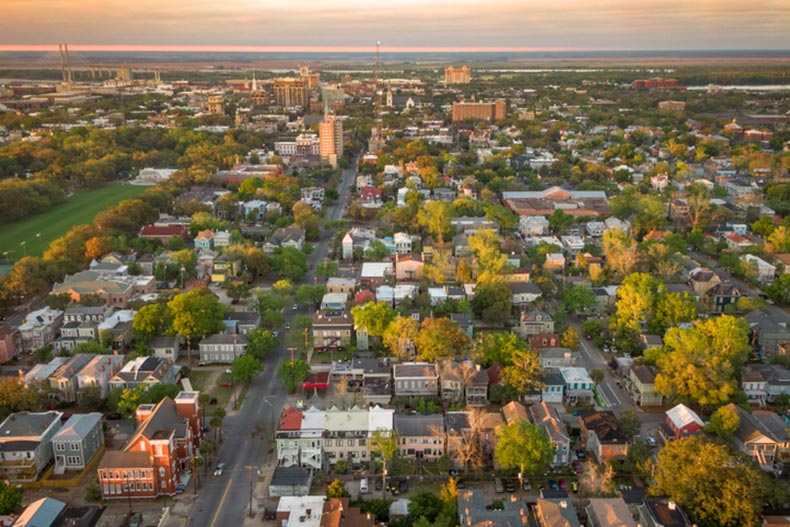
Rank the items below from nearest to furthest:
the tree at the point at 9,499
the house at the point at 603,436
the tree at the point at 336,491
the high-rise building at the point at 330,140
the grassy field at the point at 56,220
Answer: the tree at the point at 9,499 < the tree at the point at 336,491 < the house at the point at 603,436 < the grassy field at the point at 56,220 < the high-rise building at the point at 330,140

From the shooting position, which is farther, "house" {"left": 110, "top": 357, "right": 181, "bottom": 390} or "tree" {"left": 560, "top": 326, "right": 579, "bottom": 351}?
"tree" {"left": 560, "top": 326, "right": 579, "bottom": 351}

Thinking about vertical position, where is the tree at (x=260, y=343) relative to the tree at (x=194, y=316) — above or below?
below

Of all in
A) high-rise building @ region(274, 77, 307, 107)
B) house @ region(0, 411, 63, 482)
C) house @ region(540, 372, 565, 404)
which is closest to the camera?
house @ region(0, 411, 63, 482)

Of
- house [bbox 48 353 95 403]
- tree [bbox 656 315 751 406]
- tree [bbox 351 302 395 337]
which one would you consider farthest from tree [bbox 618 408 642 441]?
house [bbox 48 353 95 403]

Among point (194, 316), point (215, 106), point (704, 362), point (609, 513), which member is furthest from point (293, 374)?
point (215, 106)

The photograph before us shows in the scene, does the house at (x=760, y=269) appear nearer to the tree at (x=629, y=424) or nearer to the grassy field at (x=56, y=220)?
the tree at (x=629, y=424)

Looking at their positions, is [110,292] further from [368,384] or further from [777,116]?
[777,116]

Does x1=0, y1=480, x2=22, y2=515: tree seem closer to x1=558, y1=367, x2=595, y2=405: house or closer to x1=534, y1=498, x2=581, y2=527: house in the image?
x1=534, y1=498, x2=581, y2=527: house

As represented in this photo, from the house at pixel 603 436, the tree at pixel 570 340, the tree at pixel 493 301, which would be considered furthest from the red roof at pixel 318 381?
the tree at pixel 570 340

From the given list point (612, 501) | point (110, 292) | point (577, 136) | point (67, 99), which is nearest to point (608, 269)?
point (612, 501)
